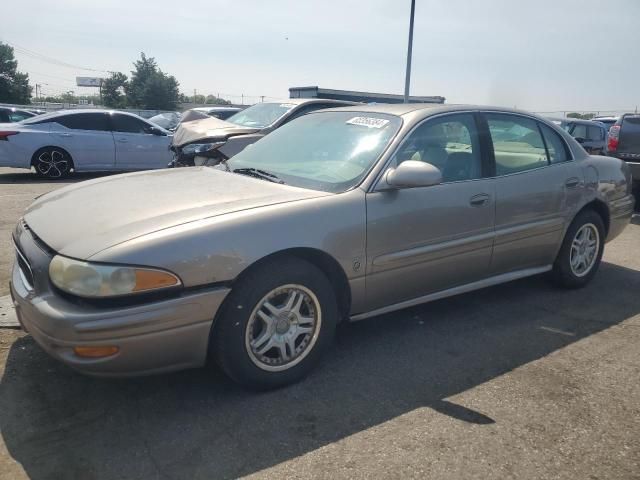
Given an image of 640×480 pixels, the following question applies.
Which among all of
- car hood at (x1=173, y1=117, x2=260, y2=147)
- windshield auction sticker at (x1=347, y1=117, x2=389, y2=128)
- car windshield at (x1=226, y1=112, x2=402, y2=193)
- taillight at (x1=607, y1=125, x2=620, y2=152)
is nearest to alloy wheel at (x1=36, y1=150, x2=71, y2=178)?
car hood at (x1=173, y1=117, x2=260, y2=147)

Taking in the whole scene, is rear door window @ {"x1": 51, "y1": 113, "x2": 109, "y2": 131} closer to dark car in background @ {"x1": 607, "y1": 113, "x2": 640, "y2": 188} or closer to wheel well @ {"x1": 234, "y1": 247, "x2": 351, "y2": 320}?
wheel well @ {"x1": 234, "y1": 247, "x2": 351, "y2": 320}

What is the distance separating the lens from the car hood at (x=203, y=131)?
7.22 m

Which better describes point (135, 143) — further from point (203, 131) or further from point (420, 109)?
point (420, 109)

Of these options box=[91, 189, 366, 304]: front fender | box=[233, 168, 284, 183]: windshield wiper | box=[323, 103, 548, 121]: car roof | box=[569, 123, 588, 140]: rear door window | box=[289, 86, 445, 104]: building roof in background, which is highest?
box=[289, 86, 445, 104]: building roof in background

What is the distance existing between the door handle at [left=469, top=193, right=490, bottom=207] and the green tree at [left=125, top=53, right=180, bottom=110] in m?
60.1

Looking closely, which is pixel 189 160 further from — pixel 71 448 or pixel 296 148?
pixel 71 448

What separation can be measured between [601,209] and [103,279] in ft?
13.6

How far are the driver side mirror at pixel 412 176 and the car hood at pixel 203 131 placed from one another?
4.38 meters

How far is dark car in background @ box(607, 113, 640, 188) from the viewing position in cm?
843

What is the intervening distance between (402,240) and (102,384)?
1876 millimetres

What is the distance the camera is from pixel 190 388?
2971 mm

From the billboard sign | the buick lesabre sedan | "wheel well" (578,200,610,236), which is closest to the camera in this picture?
the buick lesabre sedan

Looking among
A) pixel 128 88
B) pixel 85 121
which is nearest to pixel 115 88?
pixel 128 88

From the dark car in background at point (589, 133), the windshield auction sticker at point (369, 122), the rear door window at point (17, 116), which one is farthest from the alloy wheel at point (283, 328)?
the rear door window at point (17, 116)
